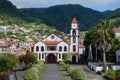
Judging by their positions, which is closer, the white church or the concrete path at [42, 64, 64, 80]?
the concrete path at [42, 64, 64, 80]

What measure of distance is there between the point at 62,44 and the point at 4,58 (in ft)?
153

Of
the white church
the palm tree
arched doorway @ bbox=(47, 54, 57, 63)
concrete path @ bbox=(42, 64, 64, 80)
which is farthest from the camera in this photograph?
arched doorway @ bbox=(47, 54, 57, 63)

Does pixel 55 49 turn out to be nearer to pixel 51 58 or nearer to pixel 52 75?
pixel 51 58

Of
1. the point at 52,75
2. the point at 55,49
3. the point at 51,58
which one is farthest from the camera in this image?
the point at 55,49

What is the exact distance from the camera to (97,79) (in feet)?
155

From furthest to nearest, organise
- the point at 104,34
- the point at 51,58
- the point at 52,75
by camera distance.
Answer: the point at 51,58 → the point at 104,34 → the point at 52,75

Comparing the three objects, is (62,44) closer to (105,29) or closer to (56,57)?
(56,57)

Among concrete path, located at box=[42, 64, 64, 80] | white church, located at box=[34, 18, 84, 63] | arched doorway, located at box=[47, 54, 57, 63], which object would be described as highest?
white church, located at box=[34, 18, 84, 63]

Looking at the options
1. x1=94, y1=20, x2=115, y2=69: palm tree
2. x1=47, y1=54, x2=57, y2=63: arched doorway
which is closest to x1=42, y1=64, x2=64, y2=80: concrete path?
x1=94, y1=20, x2=115, y2=69: palm tree

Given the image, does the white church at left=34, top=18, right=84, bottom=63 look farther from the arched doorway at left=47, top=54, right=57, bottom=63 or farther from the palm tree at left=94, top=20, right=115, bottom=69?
the palm tree at left=94, top=20, right=115, bottom=69

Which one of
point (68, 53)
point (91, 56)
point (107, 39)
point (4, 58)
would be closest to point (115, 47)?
point (91, 56)

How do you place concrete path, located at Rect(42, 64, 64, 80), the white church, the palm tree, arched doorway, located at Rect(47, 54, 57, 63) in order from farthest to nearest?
arched doorway, located at Rect(47, 54, 57, 63) < the white church < the palm tree < concrete path, located at Rect(42, 64, 64, 80)

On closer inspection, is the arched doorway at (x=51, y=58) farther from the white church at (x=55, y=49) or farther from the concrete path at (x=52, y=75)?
the concrete path at (x=52, y=75)

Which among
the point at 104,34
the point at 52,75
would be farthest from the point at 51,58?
the point at 52,75
